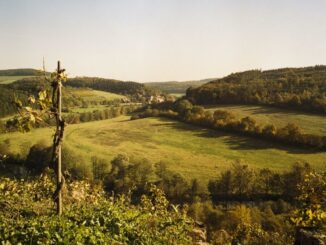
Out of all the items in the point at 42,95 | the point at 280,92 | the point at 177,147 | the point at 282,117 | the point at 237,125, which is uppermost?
the point at 42,95

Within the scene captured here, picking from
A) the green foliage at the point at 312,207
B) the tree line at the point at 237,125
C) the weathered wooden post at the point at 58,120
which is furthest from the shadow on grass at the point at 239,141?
the weathered wooden post at the point at 58,120

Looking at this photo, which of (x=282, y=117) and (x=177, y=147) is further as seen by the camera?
(x=282, y=117)

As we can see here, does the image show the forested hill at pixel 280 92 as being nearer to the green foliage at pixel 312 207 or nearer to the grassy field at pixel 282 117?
the grassy field at pixel 282 117

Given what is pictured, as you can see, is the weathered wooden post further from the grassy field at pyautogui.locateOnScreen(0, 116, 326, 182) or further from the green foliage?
the grassy field at pyautogui.locateOnScreen(0, 116, 326, 182)

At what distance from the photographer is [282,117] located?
5118 inches

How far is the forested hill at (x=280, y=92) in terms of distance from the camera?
138 metres

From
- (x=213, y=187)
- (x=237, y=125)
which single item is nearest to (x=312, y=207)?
(x=213, y=187)

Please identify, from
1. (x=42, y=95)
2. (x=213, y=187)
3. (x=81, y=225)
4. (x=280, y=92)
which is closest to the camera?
(x=42, y=95)

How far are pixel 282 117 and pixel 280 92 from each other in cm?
3203

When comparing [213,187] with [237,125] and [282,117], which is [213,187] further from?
[282,117]

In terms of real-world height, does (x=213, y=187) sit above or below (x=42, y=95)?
below

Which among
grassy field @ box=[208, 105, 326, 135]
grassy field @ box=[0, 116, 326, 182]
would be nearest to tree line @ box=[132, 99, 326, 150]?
grassy field @ box=[0, 116, 326, 182]

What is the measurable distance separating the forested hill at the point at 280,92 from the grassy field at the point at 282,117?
472 centimetres

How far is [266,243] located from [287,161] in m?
63.9
